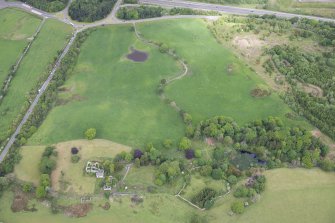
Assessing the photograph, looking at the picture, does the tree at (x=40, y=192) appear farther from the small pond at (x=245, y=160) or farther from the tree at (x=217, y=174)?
the small pond at (x=245, y=160)

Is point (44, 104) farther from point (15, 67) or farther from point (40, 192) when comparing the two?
point (40, 192)

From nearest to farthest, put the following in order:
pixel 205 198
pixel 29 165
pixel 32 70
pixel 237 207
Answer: pixel 237 207, pixel 205 198, pixel 29 165, pixel 32 70

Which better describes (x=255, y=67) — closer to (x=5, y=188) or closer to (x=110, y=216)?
(x=110, y=216)

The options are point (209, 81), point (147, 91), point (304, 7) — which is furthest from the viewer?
point (304, 7)

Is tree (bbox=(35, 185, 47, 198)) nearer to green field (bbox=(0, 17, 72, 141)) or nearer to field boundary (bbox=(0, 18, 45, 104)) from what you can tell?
green field (bbox=(0, 17, 72, 141))

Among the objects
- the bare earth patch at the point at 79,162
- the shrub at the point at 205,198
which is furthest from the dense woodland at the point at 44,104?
the shrub at the point at 205,198

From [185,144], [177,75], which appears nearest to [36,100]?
[177,75]
